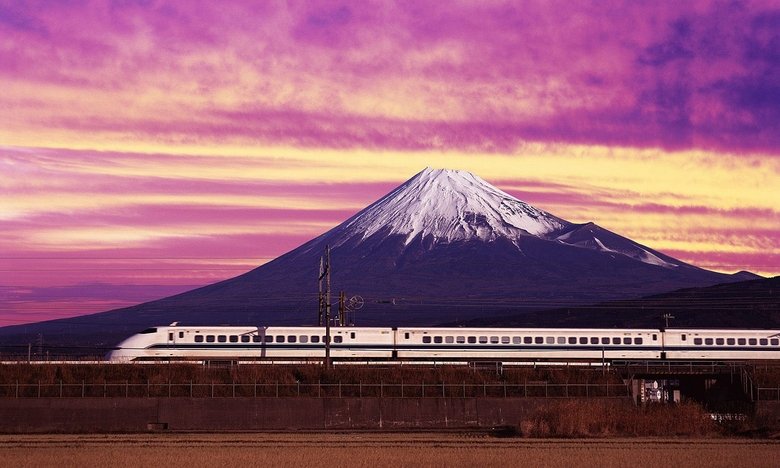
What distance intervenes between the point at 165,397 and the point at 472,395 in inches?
604

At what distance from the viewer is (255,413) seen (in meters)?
Answer: 58.8

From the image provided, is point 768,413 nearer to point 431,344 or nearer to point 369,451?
point 369,451

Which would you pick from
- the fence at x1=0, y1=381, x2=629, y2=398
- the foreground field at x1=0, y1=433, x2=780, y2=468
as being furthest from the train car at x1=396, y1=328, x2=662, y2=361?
the foreground field at x1=0, y1=433, x2=780, y2=468

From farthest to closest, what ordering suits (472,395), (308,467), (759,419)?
(472,395)
(759,419)
(308,467)

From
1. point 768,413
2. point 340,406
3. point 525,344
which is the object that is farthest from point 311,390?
point 525,344

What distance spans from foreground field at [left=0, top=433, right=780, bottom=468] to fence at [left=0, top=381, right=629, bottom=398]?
7949mm

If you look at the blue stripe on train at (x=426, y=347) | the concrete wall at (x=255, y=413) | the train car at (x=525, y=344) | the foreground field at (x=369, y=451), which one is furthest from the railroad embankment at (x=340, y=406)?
the train car at (x=525, y=344)

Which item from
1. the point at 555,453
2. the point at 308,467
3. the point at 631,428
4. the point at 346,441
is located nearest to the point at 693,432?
the point at 631,428

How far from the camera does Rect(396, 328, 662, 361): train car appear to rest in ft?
264

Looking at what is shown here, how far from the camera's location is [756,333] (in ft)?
282

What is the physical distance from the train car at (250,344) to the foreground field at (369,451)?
85.0 ft

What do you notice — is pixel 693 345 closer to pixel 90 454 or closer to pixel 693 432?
pixel 693 432

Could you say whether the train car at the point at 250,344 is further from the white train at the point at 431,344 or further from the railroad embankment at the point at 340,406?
the railroad embankment at the point at 340,406

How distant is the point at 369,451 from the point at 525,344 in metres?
38.6
